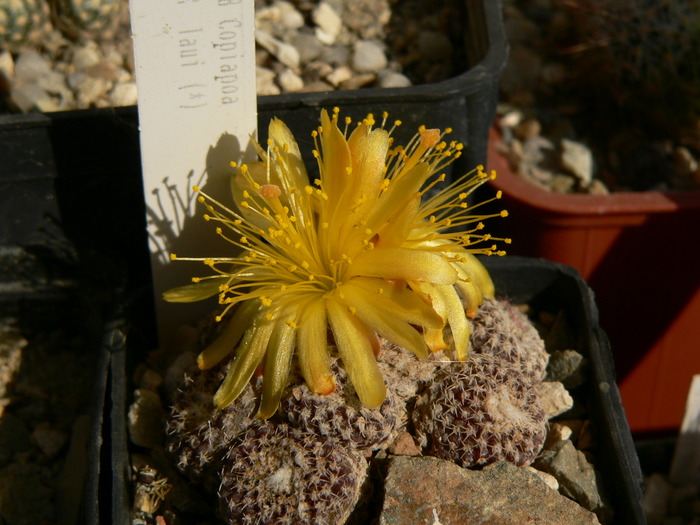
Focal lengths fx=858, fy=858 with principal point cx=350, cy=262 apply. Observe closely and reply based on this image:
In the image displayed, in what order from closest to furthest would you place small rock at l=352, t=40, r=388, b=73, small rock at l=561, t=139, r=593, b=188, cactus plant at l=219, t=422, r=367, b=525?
cactus plant at l=219, t=422, r=367, b=525
small rock at l=352, t=40, r=388, b=73
small rock at l=561, t=139, r=593, b=188

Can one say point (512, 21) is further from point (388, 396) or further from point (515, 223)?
point (388, 396)

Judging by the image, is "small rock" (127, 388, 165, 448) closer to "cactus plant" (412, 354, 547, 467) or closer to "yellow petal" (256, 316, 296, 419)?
"yellow petal" (256, 316, 296, 419)

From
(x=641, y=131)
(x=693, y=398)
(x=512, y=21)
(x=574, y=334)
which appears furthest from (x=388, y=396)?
(x=512, y=21)

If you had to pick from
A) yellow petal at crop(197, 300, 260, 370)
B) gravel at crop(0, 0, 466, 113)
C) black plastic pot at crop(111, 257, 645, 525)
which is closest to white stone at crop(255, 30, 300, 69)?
gravel at crop(0, 0, 466, 113)

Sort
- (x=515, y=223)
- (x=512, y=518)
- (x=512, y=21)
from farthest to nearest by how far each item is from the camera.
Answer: (x=512, y=21) → (x=515, y=223) → (x=512, y=518)

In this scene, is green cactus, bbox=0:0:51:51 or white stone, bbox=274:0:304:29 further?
white stone, bbox=274:0:304:29

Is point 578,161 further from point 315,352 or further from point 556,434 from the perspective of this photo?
point 315,352
